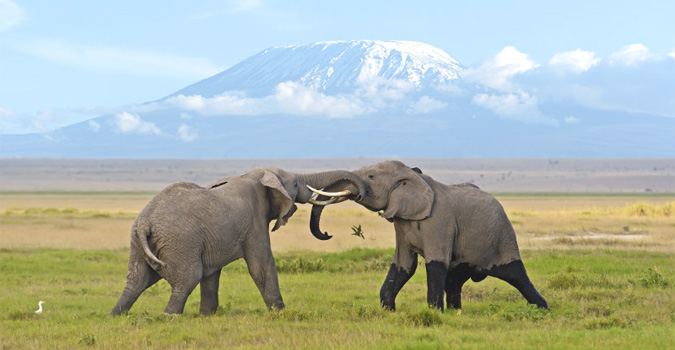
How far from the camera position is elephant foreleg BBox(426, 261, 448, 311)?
1397 centimetres

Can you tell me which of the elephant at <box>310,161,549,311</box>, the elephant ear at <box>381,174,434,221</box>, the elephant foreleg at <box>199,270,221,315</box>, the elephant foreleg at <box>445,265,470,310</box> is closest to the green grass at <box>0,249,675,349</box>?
the elephant foreleg at <box>199,270,221,315</box>

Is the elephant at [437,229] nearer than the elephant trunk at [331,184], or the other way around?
the elephant at [437,229]

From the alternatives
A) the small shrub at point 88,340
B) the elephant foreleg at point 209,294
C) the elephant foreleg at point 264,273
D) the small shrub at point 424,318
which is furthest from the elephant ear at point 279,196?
the small shrub at point 88,340

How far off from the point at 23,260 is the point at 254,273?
12.3 m

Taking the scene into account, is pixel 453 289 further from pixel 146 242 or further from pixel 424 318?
pixel 146 242

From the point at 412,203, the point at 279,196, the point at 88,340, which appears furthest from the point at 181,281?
the point at 412,203

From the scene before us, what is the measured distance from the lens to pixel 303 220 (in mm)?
50406

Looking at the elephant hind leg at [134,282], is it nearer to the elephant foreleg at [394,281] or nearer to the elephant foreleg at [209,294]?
the elephant foreleg at [209,294]

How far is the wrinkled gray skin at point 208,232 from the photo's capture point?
13516 millimetres

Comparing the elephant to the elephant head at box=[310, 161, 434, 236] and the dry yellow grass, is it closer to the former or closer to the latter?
the elephant head at box=[310, 161, 434, 236]

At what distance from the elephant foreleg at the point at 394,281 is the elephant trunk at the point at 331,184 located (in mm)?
1179

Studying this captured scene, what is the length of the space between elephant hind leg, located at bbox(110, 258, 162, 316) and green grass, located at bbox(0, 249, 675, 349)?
192 millimetres

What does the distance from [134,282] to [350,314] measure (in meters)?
3.28

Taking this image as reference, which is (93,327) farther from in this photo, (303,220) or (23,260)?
(303,220)
